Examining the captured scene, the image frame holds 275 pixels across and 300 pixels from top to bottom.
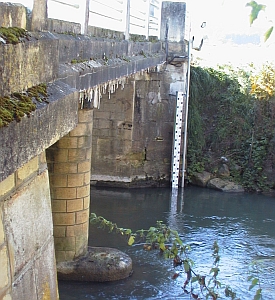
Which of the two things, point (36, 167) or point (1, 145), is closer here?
point (1, 145)

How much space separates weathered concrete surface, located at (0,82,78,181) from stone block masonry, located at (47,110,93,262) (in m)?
4.23

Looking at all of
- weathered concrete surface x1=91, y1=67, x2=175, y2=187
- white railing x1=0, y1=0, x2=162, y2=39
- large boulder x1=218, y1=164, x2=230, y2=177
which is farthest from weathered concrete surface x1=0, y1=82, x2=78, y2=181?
large boulder x1=218, y1=164, x2=230, y2=177

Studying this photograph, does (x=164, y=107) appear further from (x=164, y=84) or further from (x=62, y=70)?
(x=62, y=70)

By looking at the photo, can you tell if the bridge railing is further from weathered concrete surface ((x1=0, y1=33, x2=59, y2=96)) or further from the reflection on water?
the reflection on water

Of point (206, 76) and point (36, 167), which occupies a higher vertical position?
point (206, 76)

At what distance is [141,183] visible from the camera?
1393 cm

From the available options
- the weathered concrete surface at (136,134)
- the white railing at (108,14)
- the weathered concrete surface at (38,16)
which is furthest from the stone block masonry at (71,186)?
the weathered concrete surface at (136,134)

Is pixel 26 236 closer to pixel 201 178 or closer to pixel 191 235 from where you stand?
pixel 191 235

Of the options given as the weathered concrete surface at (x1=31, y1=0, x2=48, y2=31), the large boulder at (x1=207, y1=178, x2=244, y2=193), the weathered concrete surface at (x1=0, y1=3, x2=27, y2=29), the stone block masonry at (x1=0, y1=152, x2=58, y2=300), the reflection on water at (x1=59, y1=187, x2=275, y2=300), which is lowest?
the reflection on water at (x1=59, y1=187, x2=275, y2=300)

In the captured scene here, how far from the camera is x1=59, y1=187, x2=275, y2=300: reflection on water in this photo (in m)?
7.58

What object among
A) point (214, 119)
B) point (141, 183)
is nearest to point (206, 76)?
point (214, 119)

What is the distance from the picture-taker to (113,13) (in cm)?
736

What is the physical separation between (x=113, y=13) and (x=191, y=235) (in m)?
4.60

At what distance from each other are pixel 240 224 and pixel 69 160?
495cm
